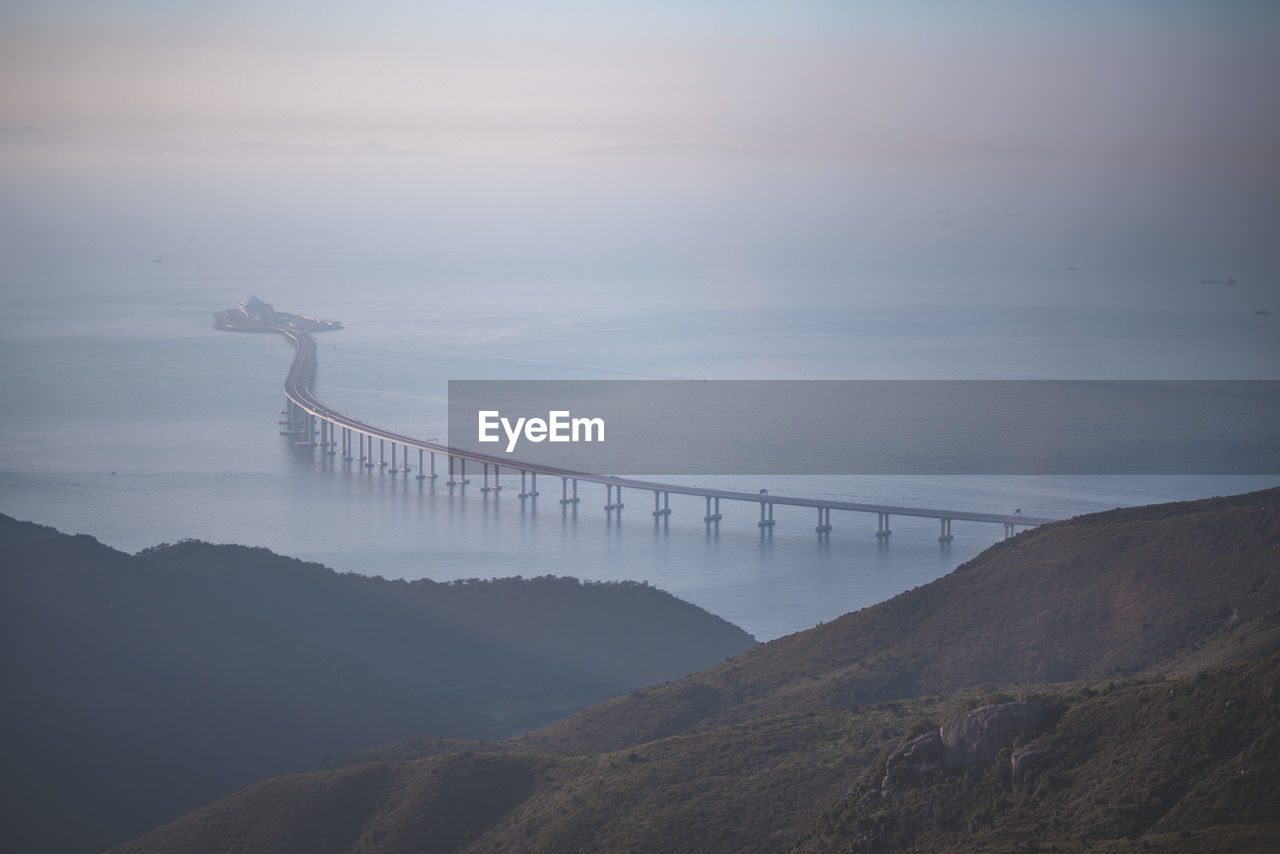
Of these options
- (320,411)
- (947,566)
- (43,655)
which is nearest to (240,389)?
(320,411)

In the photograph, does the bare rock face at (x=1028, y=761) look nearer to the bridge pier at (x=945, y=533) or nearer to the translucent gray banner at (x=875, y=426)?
the bridge pier at (x=945, y=533)

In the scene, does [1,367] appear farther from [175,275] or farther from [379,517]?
[175,275]

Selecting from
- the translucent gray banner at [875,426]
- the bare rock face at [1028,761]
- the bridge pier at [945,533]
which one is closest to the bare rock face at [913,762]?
the bare rock face at [1028,761]

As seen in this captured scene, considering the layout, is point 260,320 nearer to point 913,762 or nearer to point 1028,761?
point 913,762

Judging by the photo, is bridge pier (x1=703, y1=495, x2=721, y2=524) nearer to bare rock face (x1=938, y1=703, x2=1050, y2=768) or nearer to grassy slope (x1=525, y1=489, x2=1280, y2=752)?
grassy slope (x1=525, y1=489, x2=1280, y2=752)

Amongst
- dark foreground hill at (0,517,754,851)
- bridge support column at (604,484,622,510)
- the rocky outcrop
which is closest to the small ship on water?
bridge support column at (604,484,622,510)

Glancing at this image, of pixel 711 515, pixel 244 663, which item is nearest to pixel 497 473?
pixel 711 515
